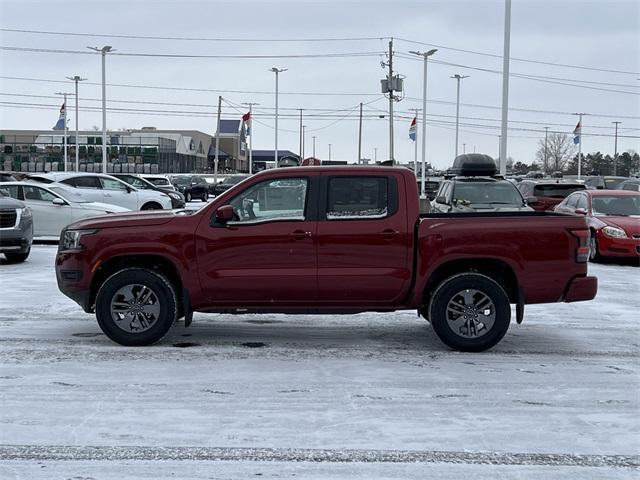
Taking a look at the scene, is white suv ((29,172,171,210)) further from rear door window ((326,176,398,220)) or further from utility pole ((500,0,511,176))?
rear door window ((326,176,398,220))

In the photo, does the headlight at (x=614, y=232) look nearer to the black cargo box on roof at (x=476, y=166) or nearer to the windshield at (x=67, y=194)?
the black cargo box on roof at (x=476, y=166)

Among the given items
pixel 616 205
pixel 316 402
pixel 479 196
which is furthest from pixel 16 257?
pixel 616 205

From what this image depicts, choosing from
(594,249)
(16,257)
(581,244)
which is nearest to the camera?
(581,244)

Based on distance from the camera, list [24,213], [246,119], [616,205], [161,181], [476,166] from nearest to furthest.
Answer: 1. [24,213]
2. [616,205]
3. [476,166]
4. [161,181]
5. [246,119]

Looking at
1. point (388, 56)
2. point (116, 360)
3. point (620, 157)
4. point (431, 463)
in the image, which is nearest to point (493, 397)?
point (431, 463)

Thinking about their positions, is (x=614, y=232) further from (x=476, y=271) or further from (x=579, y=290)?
(x=476, y=271)

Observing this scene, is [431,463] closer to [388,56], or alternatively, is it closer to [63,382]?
[63,382]

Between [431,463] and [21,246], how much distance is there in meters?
11.8

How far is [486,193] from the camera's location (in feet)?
56.7

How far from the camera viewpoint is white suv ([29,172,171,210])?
2189 centimetres

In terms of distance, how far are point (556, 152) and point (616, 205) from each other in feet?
355

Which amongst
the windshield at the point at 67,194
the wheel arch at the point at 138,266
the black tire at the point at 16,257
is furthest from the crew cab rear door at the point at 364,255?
the windshield at the point at 67,194

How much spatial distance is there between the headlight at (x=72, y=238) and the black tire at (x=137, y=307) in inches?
19.4

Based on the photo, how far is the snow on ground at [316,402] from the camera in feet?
15.3
